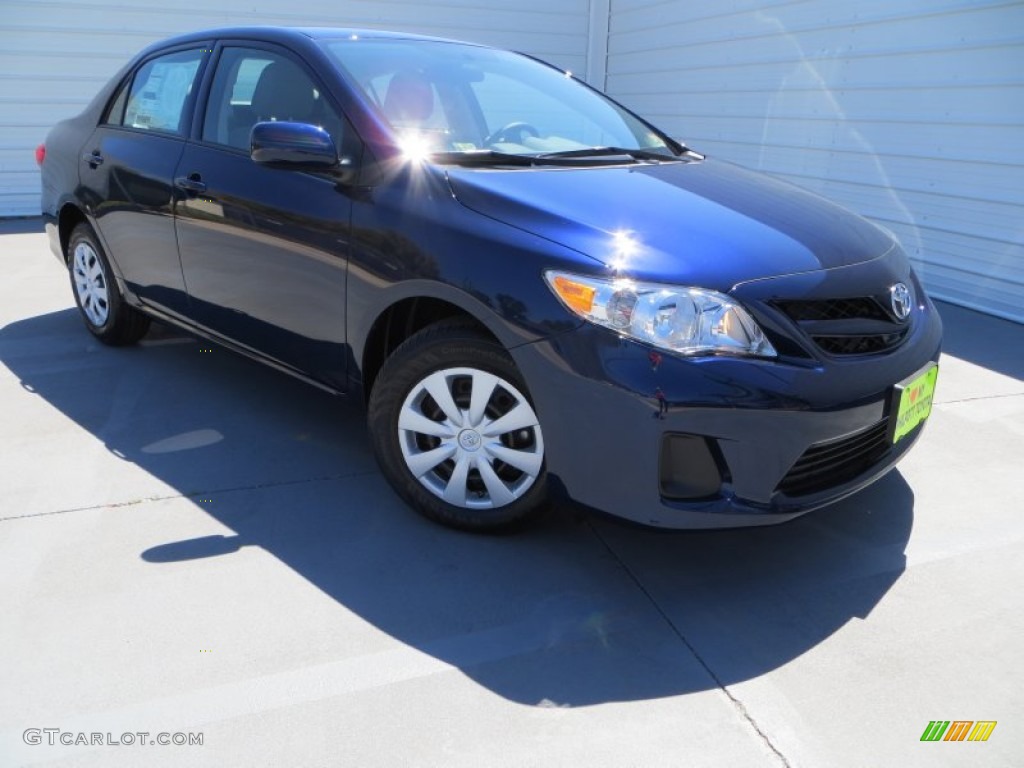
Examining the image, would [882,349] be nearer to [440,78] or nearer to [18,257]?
[440,78]

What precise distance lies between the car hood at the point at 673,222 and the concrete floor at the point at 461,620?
0.76 metres

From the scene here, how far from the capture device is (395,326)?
9.45 feet

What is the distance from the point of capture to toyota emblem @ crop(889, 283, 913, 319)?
2.61 metres

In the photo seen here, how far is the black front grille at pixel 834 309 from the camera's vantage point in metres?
2.33

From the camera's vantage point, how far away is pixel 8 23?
27.6ft

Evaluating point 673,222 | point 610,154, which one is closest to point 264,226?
point 610,154

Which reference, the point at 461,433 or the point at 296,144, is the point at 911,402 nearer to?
the point at 461,433

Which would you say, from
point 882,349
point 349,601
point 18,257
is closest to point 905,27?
point 882,349

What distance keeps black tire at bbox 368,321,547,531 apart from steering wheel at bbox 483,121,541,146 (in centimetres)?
84

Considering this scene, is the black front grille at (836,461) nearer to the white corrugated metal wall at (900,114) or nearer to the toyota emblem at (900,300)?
the toyota emblem at (900,300)

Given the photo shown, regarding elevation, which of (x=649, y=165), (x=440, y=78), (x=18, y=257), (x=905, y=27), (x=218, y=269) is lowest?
(x=18, y=257)

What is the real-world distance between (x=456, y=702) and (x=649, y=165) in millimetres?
2006

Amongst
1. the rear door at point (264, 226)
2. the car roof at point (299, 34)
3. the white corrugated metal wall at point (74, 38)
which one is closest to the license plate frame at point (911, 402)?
the rear door at point (264, 226)

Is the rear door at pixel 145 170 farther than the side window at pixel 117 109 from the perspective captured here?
No
